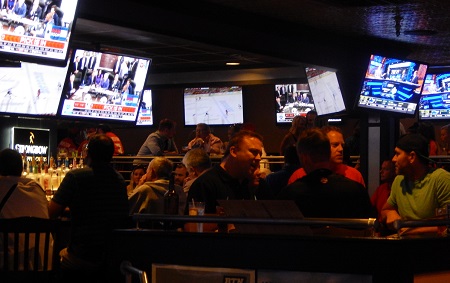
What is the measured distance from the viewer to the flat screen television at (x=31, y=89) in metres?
8.51

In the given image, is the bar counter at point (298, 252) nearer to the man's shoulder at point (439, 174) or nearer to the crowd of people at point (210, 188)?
the crowd of people at point (210, 188)

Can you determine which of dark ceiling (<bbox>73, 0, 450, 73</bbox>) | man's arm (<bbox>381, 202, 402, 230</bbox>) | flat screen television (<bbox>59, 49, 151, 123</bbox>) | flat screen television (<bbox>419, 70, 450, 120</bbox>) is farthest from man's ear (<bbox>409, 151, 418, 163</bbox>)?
flat screen television (<bbox>419, 70, 450, 120</bbox>)

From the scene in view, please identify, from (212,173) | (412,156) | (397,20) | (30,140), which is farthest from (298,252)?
(397,20)

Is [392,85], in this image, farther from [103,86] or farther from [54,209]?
[54,209]

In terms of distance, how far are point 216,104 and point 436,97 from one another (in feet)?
15.3

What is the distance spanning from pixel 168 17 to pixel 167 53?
5.41 meters

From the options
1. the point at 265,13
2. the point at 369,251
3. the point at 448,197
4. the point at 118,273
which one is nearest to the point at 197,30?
the point at 265,13

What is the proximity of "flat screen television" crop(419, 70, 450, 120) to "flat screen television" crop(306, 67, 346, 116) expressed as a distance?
83.9 inches

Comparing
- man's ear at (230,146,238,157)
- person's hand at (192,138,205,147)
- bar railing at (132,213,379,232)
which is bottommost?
bar railing at (132,213,379,232)

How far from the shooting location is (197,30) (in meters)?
8.89

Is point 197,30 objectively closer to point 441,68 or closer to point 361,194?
point 361,194

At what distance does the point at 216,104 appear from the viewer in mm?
16672

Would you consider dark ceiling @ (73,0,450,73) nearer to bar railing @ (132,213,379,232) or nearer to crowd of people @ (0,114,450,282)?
crowd of people @ (0,114,450,282)

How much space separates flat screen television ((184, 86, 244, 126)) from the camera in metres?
16.6
